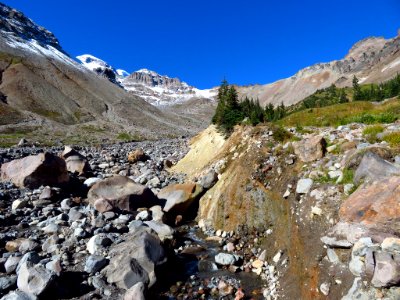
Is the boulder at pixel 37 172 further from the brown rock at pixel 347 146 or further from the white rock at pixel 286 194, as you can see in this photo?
the brown rock at pixel 347 146

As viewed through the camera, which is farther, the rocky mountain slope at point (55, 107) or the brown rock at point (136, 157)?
the rocky mountain slope at point (55, 107)

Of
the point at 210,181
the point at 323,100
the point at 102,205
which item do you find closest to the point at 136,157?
the point at 210,181

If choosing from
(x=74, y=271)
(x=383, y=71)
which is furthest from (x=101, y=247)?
(x=383, y=71)

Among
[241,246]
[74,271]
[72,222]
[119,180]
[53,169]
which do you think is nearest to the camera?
[74,271]

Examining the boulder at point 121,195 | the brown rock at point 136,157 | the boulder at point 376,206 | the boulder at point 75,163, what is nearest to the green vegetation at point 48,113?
the brown rock at point 136,157

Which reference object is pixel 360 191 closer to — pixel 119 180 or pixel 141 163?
pixel 119 180

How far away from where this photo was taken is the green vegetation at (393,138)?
45.5 ft

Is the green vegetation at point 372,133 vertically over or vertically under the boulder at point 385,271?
over

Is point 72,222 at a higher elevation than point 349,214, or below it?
below

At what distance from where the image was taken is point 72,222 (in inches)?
803

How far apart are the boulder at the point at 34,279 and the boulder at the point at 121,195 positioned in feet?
31.9

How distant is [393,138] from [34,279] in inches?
625

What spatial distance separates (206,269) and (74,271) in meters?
6.00

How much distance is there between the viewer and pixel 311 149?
54.4ft
